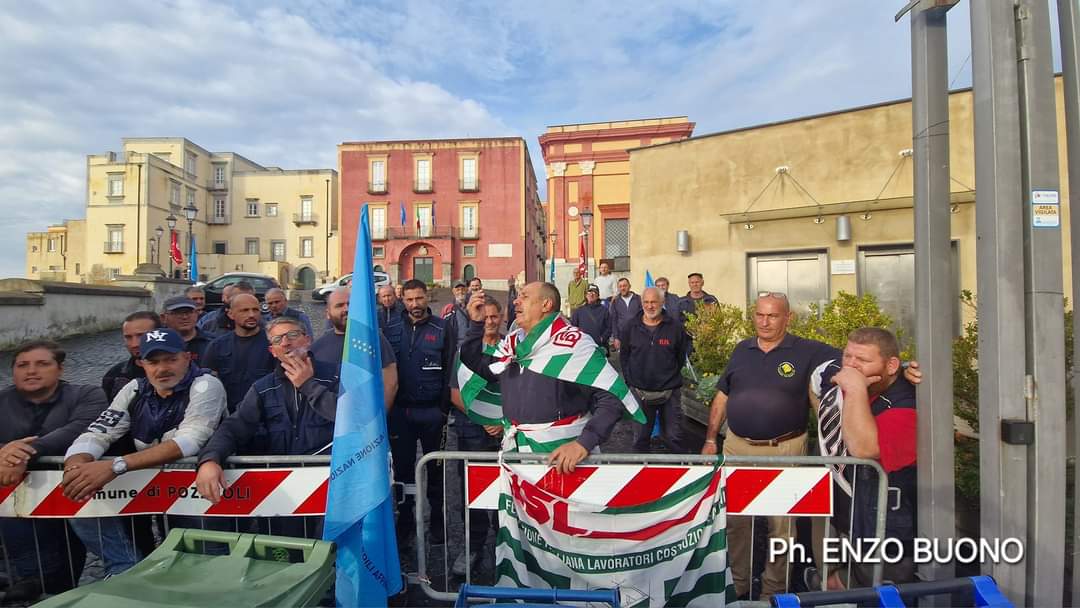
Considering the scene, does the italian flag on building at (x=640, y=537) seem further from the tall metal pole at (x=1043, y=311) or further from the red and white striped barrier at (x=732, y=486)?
the tall metal pole at (x=1043, y=311)

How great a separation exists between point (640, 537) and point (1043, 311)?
2.08m

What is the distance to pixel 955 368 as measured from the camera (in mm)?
3912

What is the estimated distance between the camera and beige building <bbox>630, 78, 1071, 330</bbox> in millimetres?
9609

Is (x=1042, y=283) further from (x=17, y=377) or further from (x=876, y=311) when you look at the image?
(x=17, y=377)

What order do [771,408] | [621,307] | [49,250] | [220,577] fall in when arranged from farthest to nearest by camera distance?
[49,250], [621,307], [771,408], [220,577]

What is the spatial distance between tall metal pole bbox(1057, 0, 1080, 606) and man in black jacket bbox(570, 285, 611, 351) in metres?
6.47

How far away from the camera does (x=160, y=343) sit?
9.93 feet

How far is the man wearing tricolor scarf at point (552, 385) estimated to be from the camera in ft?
10.0

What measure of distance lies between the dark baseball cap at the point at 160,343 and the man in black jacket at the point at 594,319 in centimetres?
643

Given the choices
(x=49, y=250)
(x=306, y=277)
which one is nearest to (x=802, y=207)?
(x=306, y=277)

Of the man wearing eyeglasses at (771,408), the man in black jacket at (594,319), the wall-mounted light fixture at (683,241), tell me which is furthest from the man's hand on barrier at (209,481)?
the wall-mounted light fixture at (683,241)

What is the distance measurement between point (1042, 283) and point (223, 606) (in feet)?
11.7

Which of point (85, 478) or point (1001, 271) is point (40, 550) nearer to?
point (85, 478)

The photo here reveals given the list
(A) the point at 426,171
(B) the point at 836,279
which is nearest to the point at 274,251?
(A) the point at 426,171
